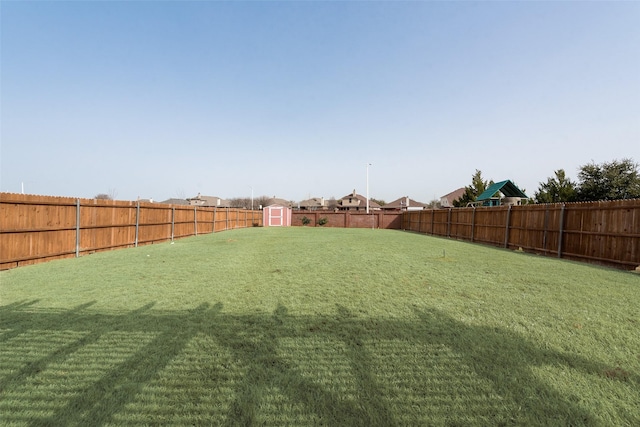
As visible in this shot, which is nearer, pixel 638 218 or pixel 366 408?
pixel 366 408

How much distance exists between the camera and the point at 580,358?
7.78 ft

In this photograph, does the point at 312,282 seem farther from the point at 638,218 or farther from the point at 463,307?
the point at 638,218

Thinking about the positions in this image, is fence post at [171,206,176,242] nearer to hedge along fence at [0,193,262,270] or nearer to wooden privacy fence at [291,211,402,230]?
hedge along fence at [0,193,262,270]

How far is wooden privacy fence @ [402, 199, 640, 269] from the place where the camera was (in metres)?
6.71

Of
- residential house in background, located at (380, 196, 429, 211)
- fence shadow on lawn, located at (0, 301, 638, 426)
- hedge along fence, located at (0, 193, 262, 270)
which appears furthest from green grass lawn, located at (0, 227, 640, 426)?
residential house in background, located at (380, 196, 429, 211)

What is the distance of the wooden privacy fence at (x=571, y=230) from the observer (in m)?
6.71

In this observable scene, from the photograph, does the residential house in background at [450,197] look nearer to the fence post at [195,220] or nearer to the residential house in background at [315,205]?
the residential house in background at [315,205]

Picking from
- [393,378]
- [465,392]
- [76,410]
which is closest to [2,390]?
[76,410]

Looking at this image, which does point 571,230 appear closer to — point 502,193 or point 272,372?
point 272,372

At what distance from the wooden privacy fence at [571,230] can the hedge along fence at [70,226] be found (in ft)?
47.4

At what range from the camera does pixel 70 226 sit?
24.5ft

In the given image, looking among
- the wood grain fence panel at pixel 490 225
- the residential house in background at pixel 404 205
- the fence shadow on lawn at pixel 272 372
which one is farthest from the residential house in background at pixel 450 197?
the fence shadow on lawn at pixel 272 372

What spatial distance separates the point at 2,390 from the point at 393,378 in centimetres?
283

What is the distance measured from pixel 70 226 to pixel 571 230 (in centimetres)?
1457
